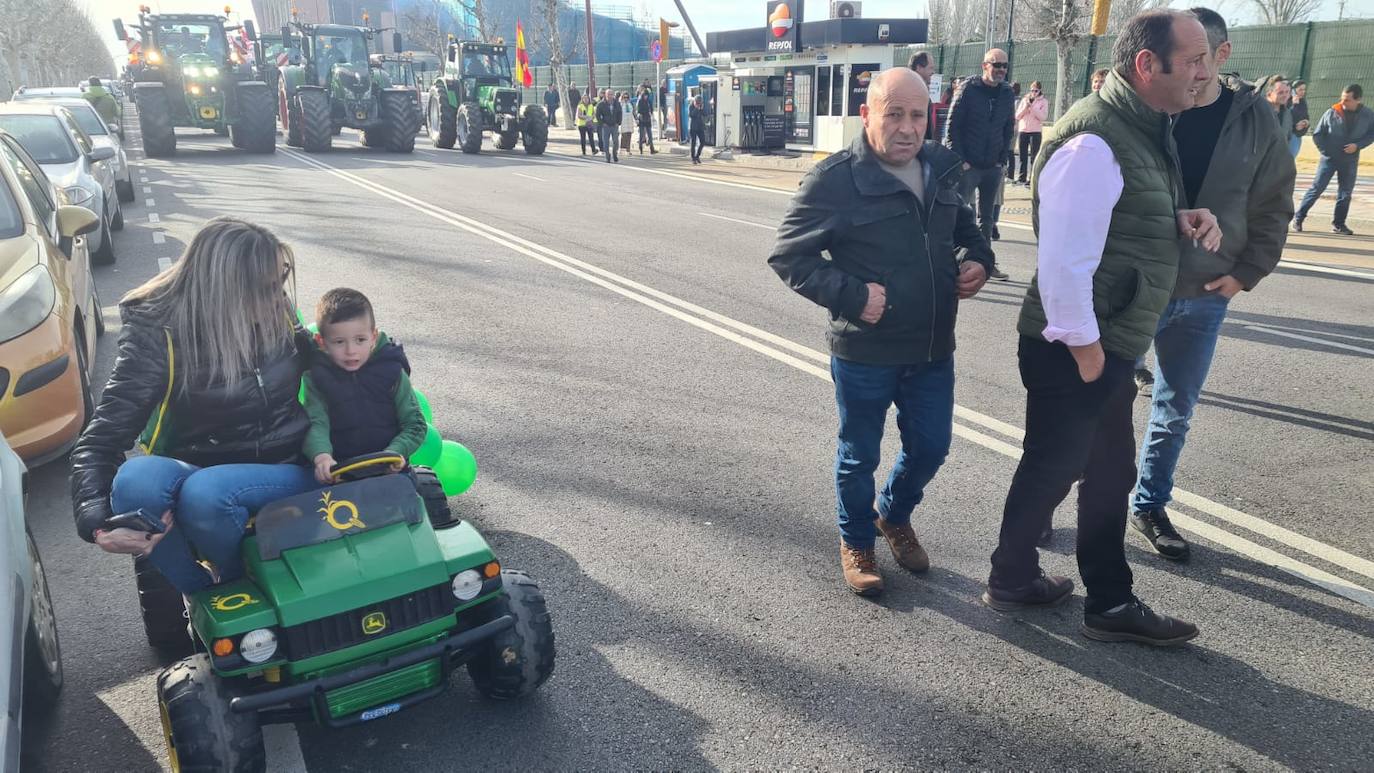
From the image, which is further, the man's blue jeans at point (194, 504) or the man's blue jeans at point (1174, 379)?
the man's blue jeans at point (1174, 379)

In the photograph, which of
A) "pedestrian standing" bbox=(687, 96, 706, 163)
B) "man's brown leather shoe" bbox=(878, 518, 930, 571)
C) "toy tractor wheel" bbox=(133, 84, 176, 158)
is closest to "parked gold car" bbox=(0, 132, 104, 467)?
"man's brown leather shoe" bbox=(878, 518, 930, 571)

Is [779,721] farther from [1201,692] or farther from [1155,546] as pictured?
[1155,546]

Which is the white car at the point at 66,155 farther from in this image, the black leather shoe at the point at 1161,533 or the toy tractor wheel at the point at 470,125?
the toy tractor wheel at the point at 470,125

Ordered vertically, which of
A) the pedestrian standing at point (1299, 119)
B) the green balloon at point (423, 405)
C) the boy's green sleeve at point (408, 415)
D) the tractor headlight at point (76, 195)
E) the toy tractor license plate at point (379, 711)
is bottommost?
the toy tractor license plate at point (379, 711)

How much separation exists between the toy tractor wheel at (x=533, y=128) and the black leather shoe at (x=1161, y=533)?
23.8 metres

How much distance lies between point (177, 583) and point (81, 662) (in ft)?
2.76

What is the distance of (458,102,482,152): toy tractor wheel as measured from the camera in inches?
997

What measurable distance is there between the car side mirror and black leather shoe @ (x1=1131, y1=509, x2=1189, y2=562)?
5.94m

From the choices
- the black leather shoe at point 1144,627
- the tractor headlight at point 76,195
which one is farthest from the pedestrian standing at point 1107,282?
the tractor headlight at point 76,195

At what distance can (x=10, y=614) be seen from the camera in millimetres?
2418

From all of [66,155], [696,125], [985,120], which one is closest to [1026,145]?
[696,125]

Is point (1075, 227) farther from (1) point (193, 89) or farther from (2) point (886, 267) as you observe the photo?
(1) point (193, 89)

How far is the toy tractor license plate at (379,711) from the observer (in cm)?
256

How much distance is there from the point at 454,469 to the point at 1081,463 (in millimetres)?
2597
